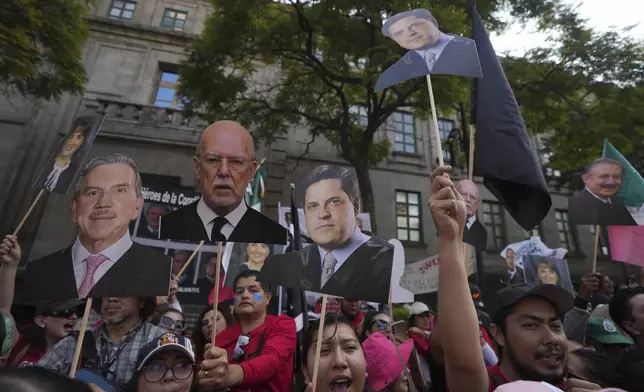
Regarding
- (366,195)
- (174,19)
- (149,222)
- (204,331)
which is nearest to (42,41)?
(149,222)

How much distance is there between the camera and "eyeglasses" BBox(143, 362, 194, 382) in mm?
2176

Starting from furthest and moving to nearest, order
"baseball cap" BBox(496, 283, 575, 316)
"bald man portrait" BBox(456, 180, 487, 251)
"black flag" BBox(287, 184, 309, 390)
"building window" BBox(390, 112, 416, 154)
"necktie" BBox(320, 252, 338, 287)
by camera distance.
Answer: "building window" BBox(390, 112, 416, 154) < "bald man portrait" BBox(456, 180, 487, 251) < "black flag" BBox(287, 184, 309, 390) < "necktie" BBox(320, 252, 338, 287) < "baseball cap" BBox(496, 283, 575, 316)

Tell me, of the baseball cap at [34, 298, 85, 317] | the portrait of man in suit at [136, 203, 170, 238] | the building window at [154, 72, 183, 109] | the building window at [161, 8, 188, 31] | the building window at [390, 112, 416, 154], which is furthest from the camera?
the building window at [390, 112, 416, 154]

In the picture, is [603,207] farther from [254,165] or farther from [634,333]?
[254,165]

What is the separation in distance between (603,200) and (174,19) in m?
14.7

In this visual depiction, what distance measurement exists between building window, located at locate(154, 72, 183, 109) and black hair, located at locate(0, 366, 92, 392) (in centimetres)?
1286

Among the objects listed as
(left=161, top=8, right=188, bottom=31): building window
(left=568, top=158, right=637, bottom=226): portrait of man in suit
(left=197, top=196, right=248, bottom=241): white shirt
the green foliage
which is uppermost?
(left=161, top=8, right=188, bottom=31): building window

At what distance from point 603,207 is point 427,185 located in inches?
387

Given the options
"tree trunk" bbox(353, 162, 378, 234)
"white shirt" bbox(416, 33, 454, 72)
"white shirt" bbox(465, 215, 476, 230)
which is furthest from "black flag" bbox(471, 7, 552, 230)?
"tree trunk" bbox(353, 162, 378, 234)

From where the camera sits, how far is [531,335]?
206cm

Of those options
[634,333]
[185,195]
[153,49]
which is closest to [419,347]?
[634,333]


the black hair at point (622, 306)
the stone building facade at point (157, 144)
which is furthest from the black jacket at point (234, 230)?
the stone building facade at point (157, 144)

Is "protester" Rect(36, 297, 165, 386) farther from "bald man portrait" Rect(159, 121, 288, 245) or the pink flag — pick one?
the pink flag

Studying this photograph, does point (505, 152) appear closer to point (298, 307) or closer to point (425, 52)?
point (425, 52)
